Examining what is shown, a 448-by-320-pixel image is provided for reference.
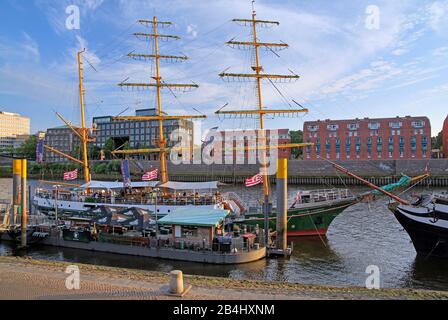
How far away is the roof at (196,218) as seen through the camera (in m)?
23.7

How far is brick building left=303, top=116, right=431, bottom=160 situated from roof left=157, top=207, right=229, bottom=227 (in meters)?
73.7

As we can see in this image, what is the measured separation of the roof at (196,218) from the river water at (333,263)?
8.36 ft

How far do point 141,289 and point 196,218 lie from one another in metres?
11.1

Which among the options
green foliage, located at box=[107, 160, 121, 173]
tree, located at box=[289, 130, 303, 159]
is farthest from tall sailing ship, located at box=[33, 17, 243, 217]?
tree, located at box=[289, 130, 303, 159]

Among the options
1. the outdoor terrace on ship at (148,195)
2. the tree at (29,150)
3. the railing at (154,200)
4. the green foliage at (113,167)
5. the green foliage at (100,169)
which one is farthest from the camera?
the tree at (29,150)

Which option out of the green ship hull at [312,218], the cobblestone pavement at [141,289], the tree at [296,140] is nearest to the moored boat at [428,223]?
the green ship hull at [312,218]

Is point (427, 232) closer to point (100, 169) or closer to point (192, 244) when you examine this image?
point (192, 244)

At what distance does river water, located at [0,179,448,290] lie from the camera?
2106cm

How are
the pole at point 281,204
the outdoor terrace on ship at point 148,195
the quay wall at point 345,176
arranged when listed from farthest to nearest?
1. the quay wall at point 345,176
2. the outdoor terrace on ship at point 148,195
3. the pole at point 281,204

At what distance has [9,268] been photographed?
16.6 m
